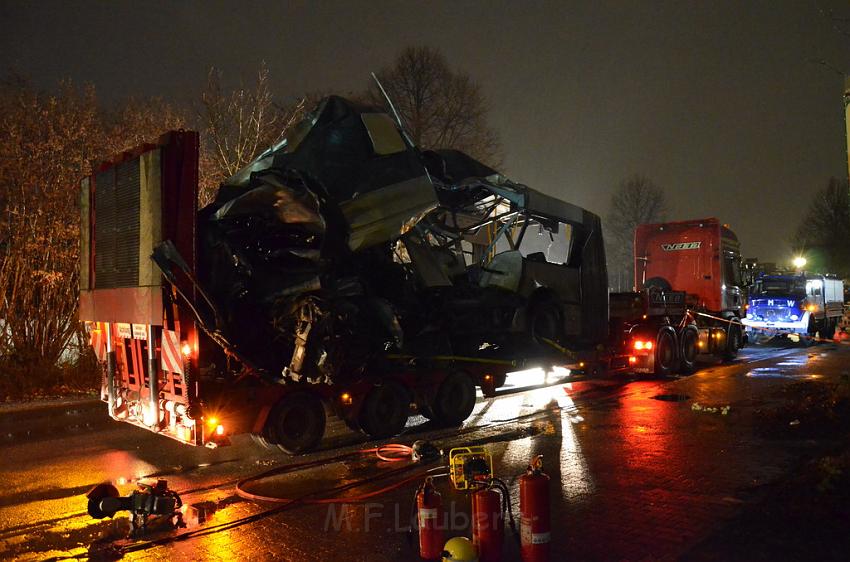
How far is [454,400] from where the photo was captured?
10.5 m

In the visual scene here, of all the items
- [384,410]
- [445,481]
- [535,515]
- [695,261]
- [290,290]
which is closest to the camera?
[535,515]

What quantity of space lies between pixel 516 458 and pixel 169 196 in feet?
16.1

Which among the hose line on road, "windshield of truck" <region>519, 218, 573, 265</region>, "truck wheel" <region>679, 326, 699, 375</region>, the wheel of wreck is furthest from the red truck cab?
the wheel of wreck

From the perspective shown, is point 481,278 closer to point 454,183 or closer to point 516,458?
point 454,183

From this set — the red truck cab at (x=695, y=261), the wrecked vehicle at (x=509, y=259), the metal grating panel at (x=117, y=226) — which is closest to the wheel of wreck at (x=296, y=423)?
the metal grating panel at (x=117, y=226)

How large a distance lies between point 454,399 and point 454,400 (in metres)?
0.02

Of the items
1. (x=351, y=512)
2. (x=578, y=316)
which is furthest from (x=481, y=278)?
(x=351, y=512)

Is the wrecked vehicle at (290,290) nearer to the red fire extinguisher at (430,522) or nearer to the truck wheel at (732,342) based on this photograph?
the red fire extinguisher at (430,522)

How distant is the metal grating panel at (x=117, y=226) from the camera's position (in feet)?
25.9

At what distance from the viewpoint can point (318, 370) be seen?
26.4ft

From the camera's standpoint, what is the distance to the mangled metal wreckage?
799 centimetres

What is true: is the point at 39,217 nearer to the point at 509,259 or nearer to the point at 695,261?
the point at 509,259

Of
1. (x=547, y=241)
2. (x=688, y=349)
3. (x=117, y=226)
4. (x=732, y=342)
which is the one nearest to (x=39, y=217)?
(x=117, y=226)

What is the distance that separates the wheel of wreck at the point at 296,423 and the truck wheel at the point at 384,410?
28.6 inches
